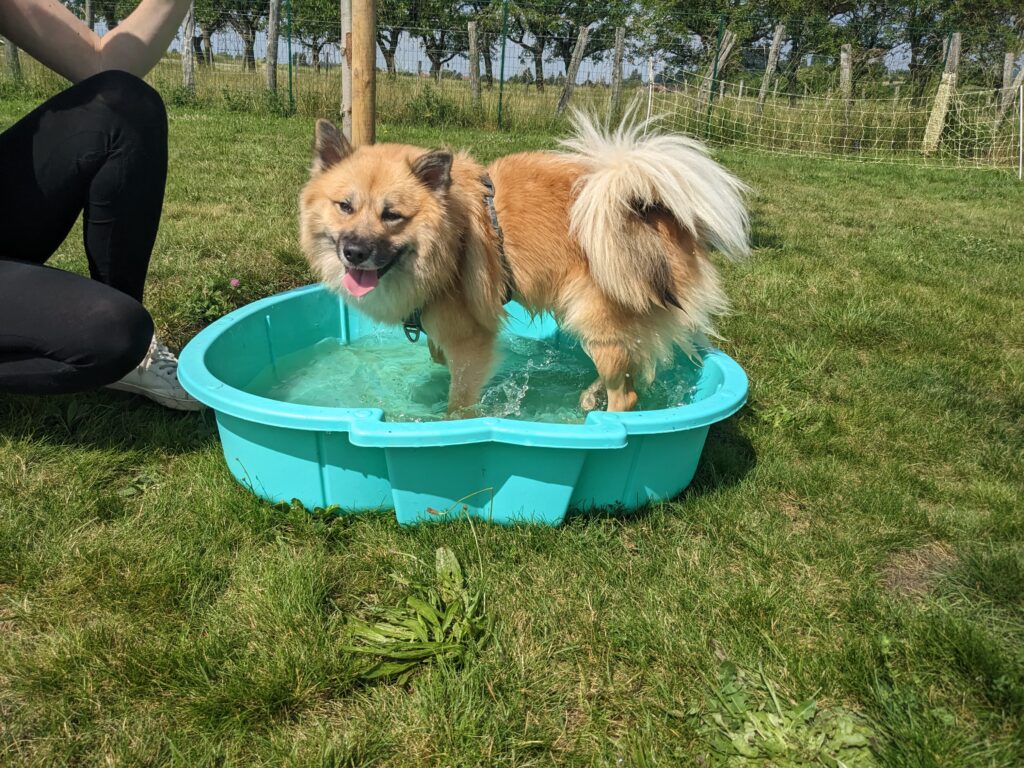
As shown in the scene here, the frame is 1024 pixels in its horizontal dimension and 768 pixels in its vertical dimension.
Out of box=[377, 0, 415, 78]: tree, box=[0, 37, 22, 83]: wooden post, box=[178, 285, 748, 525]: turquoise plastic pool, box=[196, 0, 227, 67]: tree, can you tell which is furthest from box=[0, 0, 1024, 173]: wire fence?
box=[377, 0, 415, 78]: tree

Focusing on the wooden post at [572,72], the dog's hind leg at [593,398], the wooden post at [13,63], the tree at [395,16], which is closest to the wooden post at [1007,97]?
the wooden post at [572,72]

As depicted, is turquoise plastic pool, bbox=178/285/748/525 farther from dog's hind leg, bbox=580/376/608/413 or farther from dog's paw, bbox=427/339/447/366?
dog's paw, bbox=427/339/447/366

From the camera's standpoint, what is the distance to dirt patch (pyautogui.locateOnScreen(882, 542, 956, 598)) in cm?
194

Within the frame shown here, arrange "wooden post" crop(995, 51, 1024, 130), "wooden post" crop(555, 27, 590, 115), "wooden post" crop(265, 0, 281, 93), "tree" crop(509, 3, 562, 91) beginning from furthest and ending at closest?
1. "tree" crop(509, 3, 562, 91)
2. "wooden post" crop(555, 27, 590, 115)
3. "wooden post" crop(265, 0, 281, 93)
4. "wooden post" crop(995, 51, 1024, 130)

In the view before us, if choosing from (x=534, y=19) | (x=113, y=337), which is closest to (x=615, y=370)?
(x=113, y=337)

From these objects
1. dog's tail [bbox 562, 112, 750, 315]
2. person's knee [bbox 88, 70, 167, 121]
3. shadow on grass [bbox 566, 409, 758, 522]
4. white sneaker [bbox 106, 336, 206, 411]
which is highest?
person's knee [bbox 88, 70, 167, 121]

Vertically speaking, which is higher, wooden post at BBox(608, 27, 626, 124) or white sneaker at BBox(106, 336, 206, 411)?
wooden post at BBox(608, 27, 626, 124)

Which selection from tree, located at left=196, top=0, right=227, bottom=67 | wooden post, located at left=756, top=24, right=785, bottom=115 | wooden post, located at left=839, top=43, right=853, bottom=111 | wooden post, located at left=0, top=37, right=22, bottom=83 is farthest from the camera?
tree, located at left=196, top=0, right=227, bottom=67

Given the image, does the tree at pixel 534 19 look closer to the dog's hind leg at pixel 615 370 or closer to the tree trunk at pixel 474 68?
the tree trunk at pixel 474 68

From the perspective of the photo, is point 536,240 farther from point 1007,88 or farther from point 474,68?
point 1007,88

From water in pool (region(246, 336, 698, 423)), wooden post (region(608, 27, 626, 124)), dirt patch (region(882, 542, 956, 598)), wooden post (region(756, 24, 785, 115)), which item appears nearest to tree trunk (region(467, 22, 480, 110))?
wooden post (region(608, 27, 626, 124))

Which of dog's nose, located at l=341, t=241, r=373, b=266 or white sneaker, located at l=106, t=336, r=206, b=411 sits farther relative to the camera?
white sneaker, located at l=106, t=336, r=206, b=411

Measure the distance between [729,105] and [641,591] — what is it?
42.3 ft

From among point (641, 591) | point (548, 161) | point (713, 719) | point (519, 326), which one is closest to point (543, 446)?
point (641, 591)
